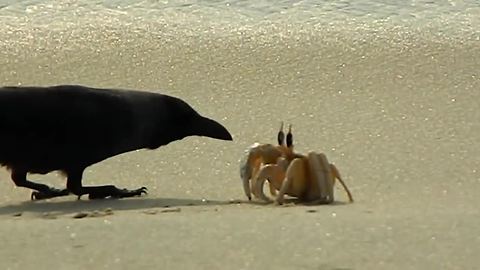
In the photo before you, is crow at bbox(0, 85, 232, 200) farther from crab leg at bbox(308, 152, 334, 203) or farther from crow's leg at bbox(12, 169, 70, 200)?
crab leg at bbox(308, 152, 334, 203)

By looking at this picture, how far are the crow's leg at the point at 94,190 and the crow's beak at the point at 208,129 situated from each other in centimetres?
47

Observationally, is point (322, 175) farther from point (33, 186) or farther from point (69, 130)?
point (33, 186)

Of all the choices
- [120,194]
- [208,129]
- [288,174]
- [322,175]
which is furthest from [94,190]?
[322,175]

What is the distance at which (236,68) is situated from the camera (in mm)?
8109

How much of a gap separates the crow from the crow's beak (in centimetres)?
21

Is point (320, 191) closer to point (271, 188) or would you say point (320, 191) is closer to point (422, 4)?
point (271, 188)

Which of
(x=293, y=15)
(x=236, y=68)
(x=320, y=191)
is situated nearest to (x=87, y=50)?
(x=236, y=68)

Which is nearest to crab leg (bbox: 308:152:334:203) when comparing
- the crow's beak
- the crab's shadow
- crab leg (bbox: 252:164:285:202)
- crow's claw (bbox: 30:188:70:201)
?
crab leg (bbox: 252:164:285:202)

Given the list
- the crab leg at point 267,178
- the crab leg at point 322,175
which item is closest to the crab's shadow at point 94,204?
the crab leg at point 267,178

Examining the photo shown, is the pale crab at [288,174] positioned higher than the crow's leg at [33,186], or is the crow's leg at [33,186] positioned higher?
the pale crab at [288,174]

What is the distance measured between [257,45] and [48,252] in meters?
5.10

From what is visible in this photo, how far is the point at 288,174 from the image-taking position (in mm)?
5285

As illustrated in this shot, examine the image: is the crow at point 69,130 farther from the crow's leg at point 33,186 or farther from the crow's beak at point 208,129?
the crow's beak at point 208,129

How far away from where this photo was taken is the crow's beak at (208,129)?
19.6 ft
